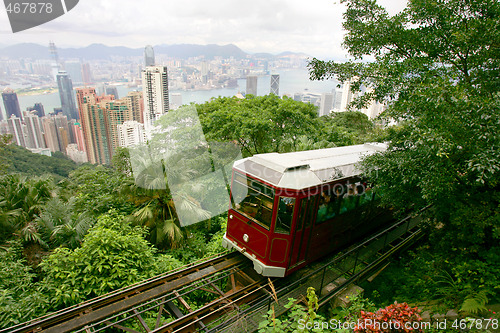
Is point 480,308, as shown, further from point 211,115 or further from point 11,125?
point 11,125

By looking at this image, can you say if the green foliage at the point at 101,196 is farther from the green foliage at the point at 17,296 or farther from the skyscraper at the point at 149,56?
the skyscraper at the point at 149,56

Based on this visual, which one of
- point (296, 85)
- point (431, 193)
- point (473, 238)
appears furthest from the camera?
point (296, 85)

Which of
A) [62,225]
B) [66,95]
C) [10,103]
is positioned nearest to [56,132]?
[66,95]

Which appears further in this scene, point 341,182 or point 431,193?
point 341,182

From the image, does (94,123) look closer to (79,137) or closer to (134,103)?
(79,137)

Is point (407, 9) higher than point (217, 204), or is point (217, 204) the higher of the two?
point (407, 9)

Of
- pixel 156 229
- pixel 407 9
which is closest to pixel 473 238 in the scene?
pixel 407 9

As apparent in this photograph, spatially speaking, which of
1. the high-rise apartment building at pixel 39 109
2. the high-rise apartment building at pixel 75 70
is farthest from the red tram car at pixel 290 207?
the high-rise apartment building at pixel 39 109
